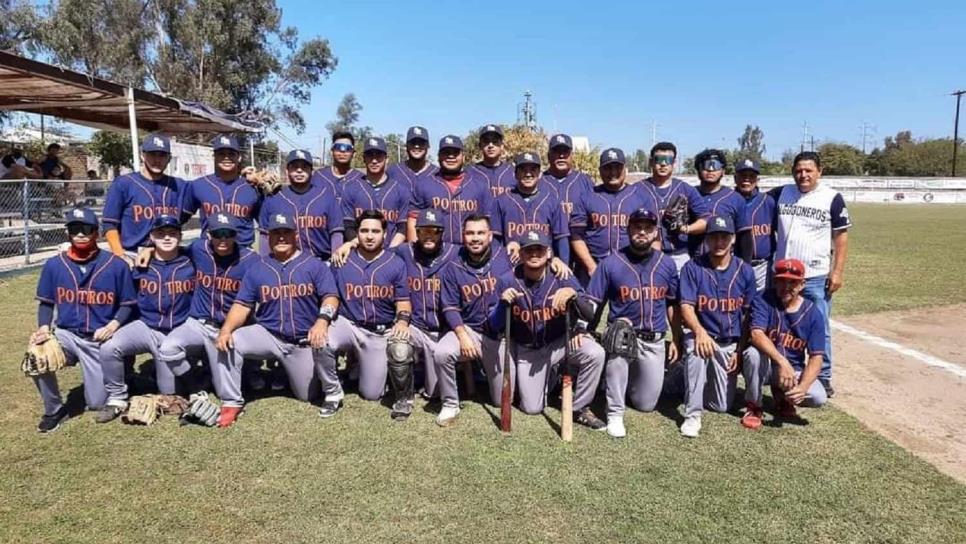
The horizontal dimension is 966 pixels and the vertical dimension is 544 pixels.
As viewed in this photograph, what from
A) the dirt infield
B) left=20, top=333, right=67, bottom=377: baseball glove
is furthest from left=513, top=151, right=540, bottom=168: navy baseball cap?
left=20, top=333, right=67, bottom=377: baseball glove

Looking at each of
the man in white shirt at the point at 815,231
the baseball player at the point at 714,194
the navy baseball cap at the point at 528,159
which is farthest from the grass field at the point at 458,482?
the navy baseball cap at the point at 528,159

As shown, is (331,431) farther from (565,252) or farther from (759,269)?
(759,269)

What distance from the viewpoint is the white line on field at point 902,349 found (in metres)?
5.86

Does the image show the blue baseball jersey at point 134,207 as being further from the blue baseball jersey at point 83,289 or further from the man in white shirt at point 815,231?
the man in white shirt at point 815,231

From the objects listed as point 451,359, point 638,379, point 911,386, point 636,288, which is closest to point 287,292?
point 451,359

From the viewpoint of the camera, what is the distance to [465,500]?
3438mm

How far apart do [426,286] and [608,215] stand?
1.65 metres

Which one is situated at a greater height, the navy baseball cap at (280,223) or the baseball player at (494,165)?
the baseball player at (494,165)

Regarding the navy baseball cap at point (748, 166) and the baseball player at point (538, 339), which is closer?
the baseball player at point (538, 339)

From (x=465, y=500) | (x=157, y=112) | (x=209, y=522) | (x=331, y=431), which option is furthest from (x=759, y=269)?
(x=157, y=112)

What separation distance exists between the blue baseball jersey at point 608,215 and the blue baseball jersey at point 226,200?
2.80 metres

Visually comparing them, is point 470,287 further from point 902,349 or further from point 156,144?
point 902,349

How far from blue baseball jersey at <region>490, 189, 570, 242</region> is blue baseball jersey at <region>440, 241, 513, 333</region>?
488 mm

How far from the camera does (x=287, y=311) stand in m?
4.82
